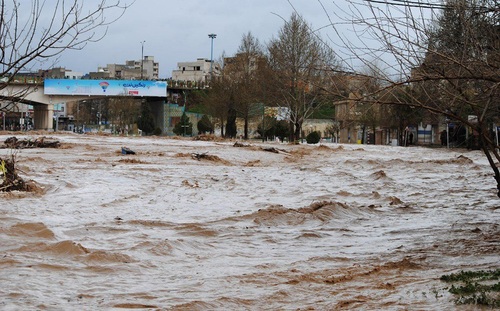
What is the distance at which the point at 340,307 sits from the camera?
750cm

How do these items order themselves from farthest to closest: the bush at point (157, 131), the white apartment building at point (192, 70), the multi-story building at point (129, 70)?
the white apartment building at point (192, 70) < the multi-story building at point (129, 70) < the bush at point (157, 131)

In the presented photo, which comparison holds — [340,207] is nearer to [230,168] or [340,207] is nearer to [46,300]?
[46,300]

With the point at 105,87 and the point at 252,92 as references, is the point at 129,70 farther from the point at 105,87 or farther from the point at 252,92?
the point at 252,92

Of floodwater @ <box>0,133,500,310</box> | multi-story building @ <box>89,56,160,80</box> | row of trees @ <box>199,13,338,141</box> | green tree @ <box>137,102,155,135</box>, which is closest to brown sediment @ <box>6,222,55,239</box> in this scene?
floodwater @ <box>0,133,500,310</box>

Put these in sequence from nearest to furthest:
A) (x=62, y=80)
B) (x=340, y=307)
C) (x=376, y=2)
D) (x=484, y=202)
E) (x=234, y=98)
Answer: (x=340, y=307), (x=376, y=2), (x=484, y=202), (x=234, y=98), (x=62, y=80)

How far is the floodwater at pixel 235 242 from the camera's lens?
8125mm

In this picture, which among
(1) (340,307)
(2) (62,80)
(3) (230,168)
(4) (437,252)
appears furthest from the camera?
(2) (62,80)

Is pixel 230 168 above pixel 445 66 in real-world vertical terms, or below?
below

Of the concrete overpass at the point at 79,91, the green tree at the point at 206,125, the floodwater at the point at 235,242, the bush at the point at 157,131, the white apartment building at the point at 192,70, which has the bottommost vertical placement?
the floodwater at the point at 235,242

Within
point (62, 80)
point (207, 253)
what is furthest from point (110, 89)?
point (207, 253)

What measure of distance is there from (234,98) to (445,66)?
217 ft

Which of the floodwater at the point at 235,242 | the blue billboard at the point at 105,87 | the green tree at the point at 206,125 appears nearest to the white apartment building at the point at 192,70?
the blue billboard at the point at 105,87

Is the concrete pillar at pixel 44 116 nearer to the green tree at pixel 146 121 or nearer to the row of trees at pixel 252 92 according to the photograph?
the green tree at pixel 146 121

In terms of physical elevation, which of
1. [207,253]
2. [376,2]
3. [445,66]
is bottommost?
[207,253]
